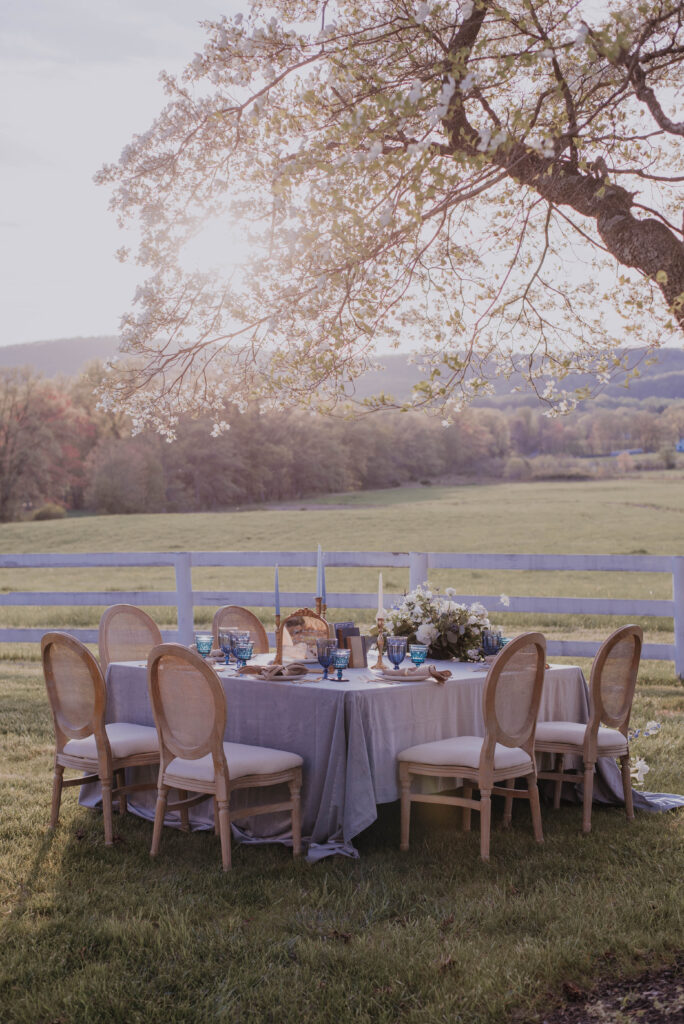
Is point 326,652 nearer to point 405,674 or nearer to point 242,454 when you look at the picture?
point 405,674

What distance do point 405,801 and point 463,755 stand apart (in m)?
0.40

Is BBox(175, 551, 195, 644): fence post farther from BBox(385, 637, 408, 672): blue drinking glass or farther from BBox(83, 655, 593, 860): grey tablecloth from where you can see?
BBox(385, 637, 408, 672): blue drinking glass

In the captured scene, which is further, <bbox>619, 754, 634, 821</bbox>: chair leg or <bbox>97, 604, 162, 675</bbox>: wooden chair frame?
<bbox>97, 604, 162, 675</bbox>: wooden chair frame

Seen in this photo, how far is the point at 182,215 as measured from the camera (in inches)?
221

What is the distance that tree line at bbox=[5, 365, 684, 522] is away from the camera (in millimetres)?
46219

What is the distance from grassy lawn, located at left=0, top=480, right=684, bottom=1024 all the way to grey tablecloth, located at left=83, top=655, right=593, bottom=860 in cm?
19

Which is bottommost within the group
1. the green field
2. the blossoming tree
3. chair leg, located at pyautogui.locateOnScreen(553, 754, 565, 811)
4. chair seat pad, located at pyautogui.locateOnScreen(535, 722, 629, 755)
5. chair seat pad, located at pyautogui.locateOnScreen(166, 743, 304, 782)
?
the green field

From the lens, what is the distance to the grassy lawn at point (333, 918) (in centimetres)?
358

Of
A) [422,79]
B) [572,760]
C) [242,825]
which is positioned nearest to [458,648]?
[572,760]

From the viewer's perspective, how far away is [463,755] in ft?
16.9

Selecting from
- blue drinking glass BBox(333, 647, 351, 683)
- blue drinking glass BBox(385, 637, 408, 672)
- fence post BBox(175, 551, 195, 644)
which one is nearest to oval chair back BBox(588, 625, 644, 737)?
blue drinking glass BBox(385, 637, 408, 672)

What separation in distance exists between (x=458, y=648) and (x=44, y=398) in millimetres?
46406

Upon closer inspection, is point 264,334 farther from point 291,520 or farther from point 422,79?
point 291,520

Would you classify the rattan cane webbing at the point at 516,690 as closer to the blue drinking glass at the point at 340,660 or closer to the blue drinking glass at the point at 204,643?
the blue drinking glass at the point at 340,660
